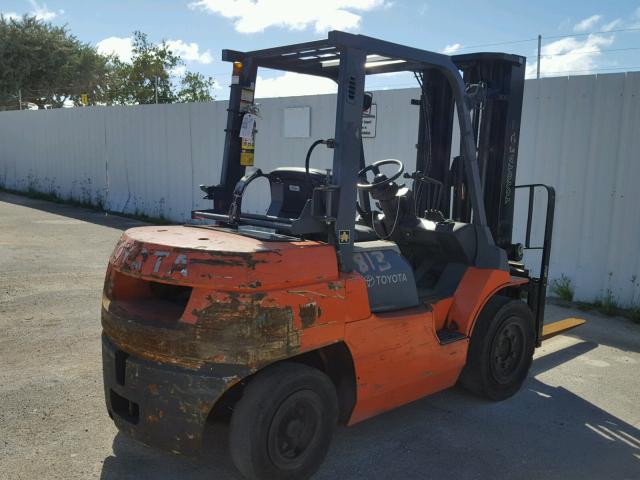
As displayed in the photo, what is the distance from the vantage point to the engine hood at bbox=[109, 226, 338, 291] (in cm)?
300

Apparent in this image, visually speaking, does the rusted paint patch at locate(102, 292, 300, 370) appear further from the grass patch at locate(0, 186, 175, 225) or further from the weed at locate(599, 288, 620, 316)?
the grass patch at locate(0, 186, 175, 225)

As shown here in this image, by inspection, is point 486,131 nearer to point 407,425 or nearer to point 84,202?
point 407,425

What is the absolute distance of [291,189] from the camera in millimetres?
4082

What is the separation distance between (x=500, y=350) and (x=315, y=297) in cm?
207

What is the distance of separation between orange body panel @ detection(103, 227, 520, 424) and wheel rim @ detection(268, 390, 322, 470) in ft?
0.97

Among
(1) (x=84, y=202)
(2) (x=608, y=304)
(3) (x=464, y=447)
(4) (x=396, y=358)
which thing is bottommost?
(3) (x=464, y=447)

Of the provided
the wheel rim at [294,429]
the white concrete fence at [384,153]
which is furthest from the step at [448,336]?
the white concrete fence at [384,153]

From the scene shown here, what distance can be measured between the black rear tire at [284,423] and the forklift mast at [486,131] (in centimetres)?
228

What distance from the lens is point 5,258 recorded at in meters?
9.33

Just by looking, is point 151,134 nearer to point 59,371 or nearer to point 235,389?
point 59,371

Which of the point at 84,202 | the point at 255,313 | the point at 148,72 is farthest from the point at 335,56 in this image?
the point at 148,72

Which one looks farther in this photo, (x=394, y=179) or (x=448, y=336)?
(x=448, y=336)

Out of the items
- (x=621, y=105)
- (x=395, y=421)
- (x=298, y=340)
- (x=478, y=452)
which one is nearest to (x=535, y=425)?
(x=478, y=452)

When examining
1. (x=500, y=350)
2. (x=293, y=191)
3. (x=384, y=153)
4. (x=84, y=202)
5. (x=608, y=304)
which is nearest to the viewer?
(x=293, y=191)
